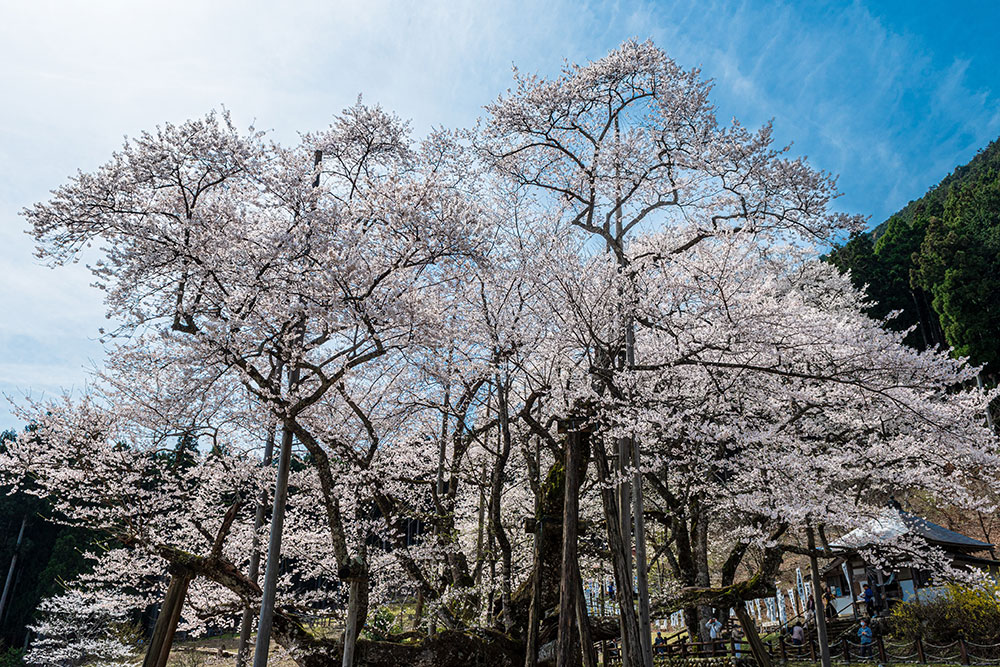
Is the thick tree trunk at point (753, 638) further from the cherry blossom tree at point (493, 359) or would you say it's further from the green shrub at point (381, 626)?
the green shrub at point (381, 626)

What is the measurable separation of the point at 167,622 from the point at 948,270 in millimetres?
34319

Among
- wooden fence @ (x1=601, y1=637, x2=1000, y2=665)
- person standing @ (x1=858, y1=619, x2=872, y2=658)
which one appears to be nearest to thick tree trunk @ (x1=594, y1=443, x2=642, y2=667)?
wooden fence @ (x1=601, y1=637, x2=1000, y2=665)

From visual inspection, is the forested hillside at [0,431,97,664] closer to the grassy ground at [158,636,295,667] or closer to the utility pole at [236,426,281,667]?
the grassy ground at [158,636,295,667]

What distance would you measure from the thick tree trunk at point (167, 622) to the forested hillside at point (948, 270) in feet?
84.4

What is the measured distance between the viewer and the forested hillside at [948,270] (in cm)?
2697

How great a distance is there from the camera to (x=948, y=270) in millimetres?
27859

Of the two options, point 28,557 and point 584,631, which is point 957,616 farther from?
point 28,557

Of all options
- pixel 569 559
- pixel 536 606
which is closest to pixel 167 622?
pixel 536 606

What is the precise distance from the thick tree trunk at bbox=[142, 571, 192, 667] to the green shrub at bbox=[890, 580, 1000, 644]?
15739 mm

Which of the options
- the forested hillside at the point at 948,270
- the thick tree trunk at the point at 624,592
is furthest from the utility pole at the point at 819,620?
the forested hillside at the point at 948,270

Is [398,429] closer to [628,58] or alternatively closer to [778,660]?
[628,58]

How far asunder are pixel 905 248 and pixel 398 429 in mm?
36762

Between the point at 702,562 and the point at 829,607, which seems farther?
the point at 829,607

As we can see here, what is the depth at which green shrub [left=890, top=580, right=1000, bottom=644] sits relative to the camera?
12516 millimetres
